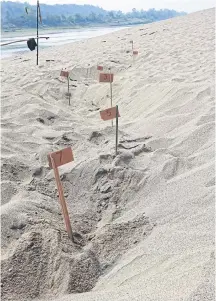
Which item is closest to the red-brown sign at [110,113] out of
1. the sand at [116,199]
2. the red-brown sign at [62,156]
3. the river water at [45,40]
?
the sand at [116,199]

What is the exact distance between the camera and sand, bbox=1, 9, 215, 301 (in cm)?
195

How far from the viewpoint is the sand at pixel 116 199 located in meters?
1.95

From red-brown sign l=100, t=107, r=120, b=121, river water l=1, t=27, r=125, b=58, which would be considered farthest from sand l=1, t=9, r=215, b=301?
river water l=1, t=27, r=125, b=58

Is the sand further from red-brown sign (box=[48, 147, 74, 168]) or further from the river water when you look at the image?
the river water

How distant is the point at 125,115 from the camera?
17.1ft

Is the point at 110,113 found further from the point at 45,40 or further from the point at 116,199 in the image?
the point at 45,40

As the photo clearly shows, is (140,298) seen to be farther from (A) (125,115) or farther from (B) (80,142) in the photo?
(A) (125,115)

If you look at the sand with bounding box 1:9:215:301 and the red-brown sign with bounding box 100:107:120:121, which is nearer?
the sand with bounding box 1:9:215:301

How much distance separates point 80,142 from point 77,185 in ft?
3.01

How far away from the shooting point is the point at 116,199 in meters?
2.90

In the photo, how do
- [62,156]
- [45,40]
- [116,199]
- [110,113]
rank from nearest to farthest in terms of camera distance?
[62,156]
[116,199]
[110,113]
[45,40]

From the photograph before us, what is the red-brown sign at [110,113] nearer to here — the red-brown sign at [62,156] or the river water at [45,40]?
the red-brown sign at [62,156]

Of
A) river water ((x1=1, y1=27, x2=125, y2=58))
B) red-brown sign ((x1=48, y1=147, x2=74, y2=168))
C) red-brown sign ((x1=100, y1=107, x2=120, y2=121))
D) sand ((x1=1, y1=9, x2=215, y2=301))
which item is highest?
river water ((x1=1, y1=27, x2=125, y2=58))

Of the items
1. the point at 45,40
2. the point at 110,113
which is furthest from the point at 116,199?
the point at 45,40
